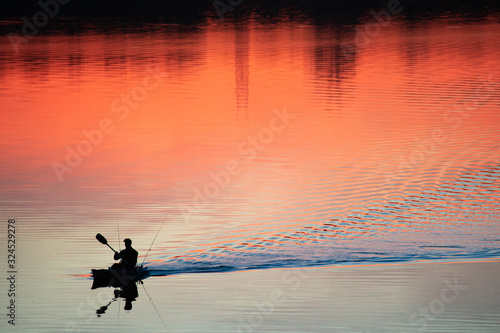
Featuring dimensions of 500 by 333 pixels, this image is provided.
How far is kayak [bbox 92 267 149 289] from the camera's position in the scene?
1720 centimetres

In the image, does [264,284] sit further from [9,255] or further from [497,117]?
[497,117]

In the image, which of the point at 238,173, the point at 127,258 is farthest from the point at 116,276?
the point at 238,173

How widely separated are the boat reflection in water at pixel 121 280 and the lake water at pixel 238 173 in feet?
0.84

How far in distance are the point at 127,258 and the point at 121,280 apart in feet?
1.47

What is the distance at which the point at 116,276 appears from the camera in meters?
17.4

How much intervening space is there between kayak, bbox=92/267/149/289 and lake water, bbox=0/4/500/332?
0.24m

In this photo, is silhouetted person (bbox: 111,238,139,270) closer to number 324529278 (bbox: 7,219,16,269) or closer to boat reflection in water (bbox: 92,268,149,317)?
boat reflection in water (bbox: 92,268,149,317)

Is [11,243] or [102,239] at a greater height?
[102,239]

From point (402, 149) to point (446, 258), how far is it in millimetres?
9424

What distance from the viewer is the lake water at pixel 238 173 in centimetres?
1738

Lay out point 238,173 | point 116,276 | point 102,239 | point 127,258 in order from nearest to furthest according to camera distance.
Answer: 1. point 116,276
2. point 127,258
3. point 102,239
4. point 238,173

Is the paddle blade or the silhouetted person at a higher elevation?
the paddle blade

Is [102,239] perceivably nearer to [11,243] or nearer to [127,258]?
[127,258]

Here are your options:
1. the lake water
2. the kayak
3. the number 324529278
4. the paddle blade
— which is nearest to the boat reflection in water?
the kayak
